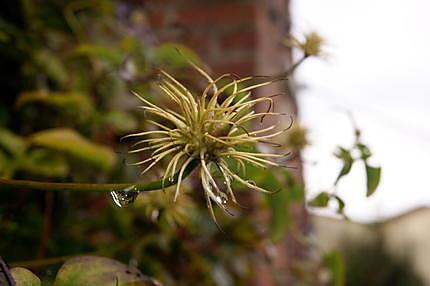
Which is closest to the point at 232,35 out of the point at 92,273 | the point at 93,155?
the point at 93,155

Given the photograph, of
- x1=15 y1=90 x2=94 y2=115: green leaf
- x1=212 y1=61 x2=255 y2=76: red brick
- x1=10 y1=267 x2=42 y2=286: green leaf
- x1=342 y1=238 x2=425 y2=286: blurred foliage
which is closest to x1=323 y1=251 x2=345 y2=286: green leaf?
x1=15 y1=90 x2=94 y2=115: green leaf

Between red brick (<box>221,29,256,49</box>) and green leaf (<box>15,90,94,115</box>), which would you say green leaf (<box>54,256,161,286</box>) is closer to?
green leaf (<box>15,90,94,115</box>)

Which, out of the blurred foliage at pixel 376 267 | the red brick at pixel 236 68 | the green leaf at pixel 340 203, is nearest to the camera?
the green leaf at pixel 340 203

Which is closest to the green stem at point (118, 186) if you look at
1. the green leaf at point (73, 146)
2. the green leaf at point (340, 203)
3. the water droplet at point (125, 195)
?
the water droplet at point (125, 195)

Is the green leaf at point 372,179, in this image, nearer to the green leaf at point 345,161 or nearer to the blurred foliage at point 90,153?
the green leaf at point 345,161

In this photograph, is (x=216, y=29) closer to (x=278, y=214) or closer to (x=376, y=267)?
(x=278, y=214)

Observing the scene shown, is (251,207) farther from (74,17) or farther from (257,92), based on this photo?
(74,17)
